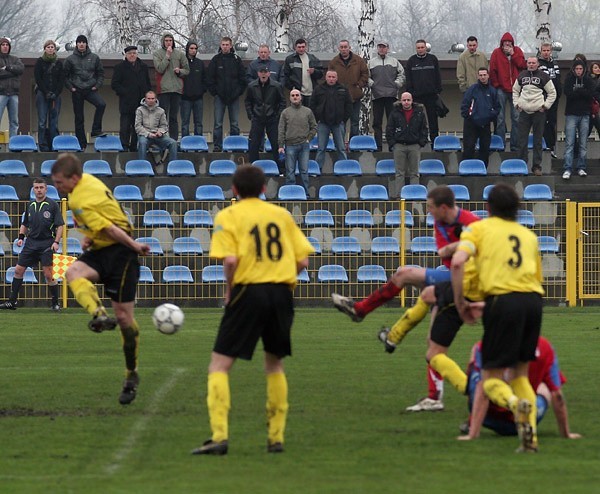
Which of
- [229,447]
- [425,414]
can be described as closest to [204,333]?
[425,414]

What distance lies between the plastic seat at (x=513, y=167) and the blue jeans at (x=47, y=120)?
857 centimetres

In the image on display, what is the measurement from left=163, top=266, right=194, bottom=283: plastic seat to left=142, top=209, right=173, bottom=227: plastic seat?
85 cm

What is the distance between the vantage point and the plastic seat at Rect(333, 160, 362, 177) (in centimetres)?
2559

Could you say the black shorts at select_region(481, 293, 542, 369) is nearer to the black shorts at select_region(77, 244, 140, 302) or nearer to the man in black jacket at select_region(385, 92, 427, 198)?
the black shorts at select_region(77, 244, 140, 302)

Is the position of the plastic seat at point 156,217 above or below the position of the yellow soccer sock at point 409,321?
above

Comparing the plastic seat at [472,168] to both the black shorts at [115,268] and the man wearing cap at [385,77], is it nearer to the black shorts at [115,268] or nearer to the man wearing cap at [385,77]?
the man wearing cap at [385,77]

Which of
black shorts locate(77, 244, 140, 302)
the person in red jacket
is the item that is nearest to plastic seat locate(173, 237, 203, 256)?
the person in red jacket

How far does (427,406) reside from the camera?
10812 mm

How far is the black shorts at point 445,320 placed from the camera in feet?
33.8

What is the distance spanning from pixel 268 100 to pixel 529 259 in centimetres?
1652

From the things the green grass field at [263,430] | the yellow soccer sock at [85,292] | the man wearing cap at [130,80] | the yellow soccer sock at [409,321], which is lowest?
the green grass field at [263,430]

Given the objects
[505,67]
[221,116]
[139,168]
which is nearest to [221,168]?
[221,116]

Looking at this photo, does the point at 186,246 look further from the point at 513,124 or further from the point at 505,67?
the point at 513,124

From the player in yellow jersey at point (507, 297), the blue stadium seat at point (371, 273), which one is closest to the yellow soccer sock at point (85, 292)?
the player in yellow jersey at point (507, 297)
